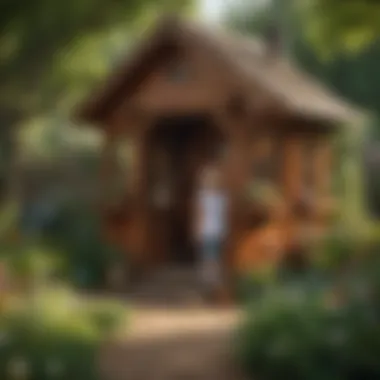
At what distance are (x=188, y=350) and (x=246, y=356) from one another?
3.42ft

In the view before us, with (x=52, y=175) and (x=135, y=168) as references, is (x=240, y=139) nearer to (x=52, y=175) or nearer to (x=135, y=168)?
(x=135, y=168)

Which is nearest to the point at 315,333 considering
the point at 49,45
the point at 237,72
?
the point at 237,72

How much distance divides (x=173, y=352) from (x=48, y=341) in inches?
69.4

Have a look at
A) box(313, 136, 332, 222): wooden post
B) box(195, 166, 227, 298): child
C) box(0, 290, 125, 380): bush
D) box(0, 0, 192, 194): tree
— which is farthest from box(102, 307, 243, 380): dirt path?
box(313, 136, 332, 222): wooden post

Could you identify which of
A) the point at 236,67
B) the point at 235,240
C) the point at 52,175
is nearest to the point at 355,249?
the point at 235,240

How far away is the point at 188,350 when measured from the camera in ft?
36.6

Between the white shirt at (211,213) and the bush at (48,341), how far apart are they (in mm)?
6633

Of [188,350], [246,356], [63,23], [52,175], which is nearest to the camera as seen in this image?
[246,356]

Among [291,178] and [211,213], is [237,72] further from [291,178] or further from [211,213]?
[211,213]

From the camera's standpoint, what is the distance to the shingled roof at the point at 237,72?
15.3 m

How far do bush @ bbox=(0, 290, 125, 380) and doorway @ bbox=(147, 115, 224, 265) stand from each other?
281 inches

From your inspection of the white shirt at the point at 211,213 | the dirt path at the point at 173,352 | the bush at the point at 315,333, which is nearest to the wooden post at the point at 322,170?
the white shirt at the point at 211,213

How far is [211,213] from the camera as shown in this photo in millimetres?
18125

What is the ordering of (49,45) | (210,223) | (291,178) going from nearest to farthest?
(49,45) → (291,178) → (210,223)
